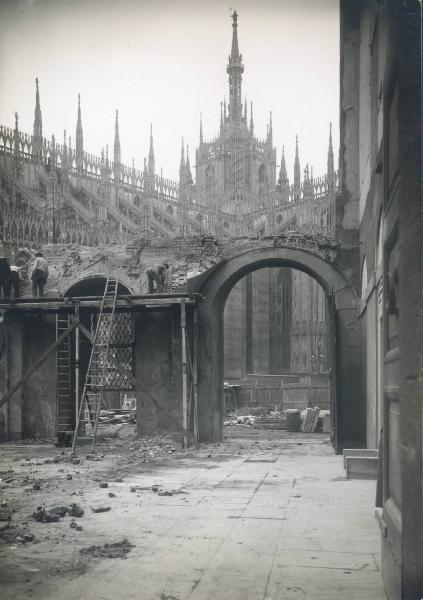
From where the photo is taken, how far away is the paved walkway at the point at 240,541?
495cm

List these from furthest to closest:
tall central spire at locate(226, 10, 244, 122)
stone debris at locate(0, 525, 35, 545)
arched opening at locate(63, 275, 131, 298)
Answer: tall central spire at locate(226, 10, 244, 122), arched opening at locate(63, 275, 131, 298), stone debris at locate(0, 525, 35, 545)

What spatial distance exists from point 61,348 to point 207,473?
7.00 meters

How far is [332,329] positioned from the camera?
48.7ft

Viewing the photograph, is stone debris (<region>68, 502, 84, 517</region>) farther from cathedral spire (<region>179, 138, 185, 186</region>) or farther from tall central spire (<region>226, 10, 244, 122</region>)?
tall central spire (<region>226, 10, 244, 122</region>)

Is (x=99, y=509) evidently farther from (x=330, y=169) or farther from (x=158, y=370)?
(x=330, y=169)

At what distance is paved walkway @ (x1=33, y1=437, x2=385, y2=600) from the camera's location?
4.95 m

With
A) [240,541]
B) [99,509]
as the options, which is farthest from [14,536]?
[240,541]

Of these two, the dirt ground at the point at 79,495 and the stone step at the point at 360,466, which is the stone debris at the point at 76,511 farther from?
the stone step at the point at 360,466

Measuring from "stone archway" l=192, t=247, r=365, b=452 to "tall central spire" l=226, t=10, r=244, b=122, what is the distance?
55668 millimetres

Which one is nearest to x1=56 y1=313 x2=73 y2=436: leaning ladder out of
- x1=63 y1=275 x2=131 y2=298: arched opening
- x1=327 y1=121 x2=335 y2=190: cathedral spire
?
x1=63 y1=275 x2=131 y2=298: arched opening

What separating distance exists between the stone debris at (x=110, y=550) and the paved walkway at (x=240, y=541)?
101 mm

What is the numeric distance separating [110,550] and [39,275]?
462 inches

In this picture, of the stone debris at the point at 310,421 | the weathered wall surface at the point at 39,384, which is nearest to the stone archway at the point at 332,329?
the weathered wall surface at the point at 39,384

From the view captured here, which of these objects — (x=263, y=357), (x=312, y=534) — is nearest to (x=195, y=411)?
(x=312, y=534)
